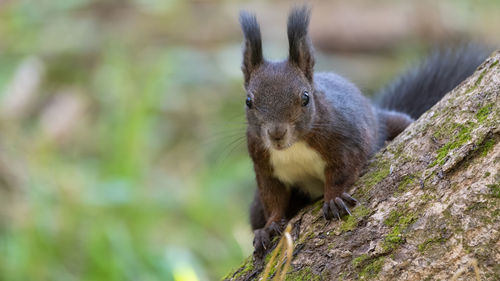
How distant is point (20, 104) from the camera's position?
4535mm

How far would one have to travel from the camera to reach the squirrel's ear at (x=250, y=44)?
2.28 m

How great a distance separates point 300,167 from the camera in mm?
2256

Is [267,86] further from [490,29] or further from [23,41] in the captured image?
[490,29]

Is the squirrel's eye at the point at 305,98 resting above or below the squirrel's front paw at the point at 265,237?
above

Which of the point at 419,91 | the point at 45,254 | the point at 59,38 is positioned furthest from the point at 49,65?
the point at 419,91

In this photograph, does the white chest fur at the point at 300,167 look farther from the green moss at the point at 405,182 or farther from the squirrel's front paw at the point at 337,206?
the green moss at the point at 405,182

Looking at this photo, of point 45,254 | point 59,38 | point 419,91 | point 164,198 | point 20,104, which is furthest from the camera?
point 59,38

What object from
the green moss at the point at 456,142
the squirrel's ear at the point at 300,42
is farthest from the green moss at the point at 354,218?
the squirrel's ear at the point at 300,42

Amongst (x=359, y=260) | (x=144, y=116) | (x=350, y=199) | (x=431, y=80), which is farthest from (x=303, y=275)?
(x=144, y=116)

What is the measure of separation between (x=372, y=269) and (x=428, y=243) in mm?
149

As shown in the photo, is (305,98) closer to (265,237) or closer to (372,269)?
(265,237)

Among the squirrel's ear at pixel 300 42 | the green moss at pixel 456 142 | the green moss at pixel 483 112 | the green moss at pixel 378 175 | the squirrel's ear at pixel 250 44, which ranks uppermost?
the squirrel's ear at pixel 250 44

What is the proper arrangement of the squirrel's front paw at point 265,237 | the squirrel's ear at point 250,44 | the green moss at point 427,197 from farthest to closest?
the squirrel's ear at point 250,44, the squirrel's front paw at point 265,237, the green moss at point 427,197

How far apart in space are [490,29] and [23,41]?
12.0 ft
